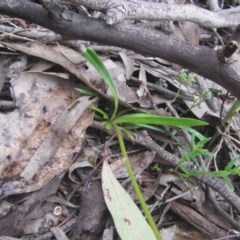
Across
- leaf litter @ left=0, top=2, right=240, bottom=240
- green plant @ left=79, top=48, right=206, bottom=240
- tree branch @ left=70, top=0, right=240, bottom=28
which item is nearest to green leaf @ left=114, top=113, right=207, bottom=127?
green plant @ left=79, top=48, right=206, bottom=240

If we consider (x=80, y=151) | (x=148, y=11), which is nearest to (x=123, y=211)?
(x=80, y=151)

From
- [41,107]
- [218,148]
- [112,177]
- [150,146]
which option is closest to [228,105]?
[218,148]

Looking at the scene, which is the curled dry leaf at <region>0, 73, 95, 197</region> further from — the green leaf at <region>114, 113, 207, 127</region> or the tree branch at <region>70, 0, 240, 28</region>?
the tree branch at <region>70, 0, 240, 28</region>

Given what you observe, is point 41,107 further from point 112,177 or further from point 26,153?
point 112,177

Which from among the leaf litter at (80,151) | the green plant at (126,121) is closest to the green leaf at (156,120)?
the green plant at (126,121)

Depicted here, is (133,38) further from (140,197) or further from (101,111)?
(140,197)

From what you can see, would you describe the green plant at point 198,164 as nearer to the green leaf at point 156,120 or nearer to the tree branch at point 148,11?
the green leaf at point 156,120
